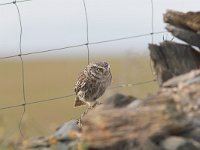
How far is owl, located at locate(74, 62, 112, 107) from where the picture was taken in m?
12.6

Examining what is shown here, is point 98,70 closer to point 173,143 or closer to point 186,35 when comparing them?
point 186,35

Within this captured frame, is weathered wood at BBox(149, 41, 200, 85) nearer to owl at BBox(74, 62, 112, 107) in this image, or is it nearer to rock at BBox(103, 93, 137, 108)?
rock at BBox(103, 93, 137, 108)

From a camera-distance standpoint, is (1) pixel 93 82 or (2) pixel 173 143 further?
(1) pixel 93 82

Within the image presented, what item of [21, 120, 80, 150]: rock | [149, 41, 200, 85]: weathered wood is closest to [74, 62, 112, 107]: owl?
[149, 41, 200, 85]: weathered wood

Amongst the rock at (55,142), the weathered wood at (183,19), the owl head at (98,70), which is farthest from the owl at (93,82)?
the rock at (55,142)

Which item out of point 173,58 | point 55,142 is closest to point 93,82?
point 173,58

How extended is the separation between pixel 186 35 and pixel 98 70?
106 inches

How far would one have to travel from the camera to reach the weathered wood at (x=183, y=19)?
9.95 metres

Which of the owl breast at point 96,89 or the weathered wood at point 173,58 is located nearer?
the weathered wood at point 173,58

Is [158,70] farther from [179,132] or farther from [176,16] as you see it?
[179,132]

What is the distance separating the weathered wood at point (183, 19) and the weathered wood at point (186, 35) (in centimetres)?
5

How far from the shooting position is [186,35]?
392 inches

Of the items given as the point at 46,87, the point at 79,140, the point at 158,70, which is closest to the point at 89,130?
the point at 79,140

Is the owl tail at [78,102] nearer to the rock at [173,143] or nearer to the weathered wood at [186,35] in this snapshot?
the weathered wood at [186,35]
